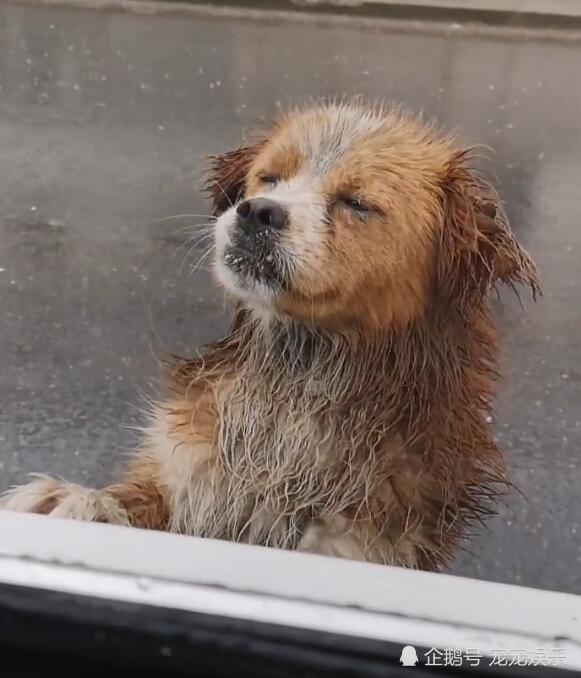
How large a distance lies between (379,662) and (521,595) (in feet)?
0.35

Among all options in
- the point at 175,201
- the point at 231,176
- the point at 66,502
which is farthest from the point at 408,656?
the point at 175,201

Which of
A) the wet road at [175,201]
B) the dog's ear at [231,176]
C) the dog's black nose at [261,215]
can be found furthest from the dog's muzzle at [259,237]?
the wet road at [175,201]

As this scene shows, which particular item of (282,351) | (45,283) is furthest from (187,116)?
(282,351)

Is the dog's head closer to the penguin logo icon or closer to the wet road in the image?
the wet road

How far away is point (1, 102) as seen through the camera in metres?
2.47

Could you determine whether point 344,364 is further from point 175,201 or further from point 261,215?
point 175,201

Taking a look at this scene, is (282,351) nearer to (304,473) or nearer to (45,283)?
(304,473)

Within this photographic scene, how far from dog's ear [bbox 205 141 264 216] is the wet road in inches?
14.2

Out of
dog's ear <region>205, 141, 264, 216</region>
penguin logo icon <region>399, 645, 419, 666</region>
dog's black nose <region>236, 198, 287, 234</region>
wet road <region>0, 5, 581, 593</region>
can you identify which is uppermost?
penguin logo icon <region>399, 645, 419, 666</region>

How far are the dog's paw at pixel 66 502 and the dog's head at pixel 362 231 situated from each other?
273 millimetres

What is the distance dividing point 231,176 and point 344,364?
30 cm

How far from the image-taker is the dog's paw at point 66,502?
39.6 inches

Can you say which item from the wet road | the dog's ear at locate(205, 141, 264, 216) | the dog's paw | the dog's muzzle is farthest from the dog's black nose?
the wet road

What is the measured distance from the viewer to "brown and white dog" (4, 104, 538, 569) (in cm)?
106
